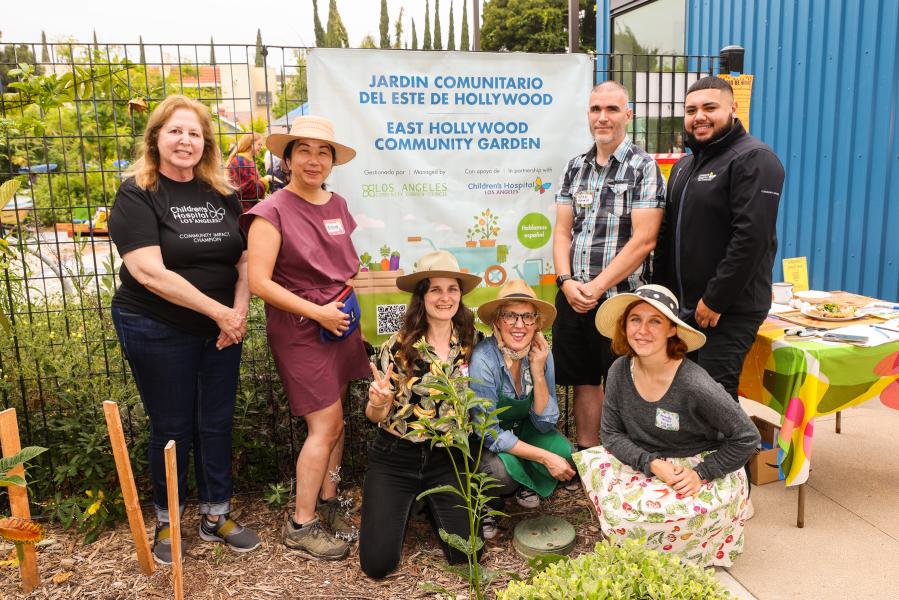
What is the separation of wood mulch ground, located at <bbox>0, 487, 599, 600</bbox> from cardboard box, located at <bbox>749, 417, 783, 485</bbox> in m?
1.04

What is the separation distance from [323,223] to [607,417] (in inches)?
60.8

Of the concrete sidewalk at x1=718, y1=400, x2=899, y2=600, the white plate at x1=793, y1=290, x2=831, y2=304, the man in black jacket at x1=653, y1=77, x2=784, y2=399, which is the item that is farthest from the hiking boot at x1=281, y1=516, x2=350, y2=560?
the white plate at x1=793, y1=290, x2=831, y2=304

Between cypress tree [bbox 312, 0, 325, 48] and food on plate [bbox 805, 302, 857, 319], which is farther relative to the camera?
cypress tree [bbox 312, 0, 325, 48]

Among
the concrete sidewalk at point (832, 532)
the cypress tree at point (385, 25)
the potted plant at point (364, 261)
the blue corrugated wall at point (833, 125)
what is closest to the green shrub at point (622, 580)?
the concrete sidewalk at point (832, 532)

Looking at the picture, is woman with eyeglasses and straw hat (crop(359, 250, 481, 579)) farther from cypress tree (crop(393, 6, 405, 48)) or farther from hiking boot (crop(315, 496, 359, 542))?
cypress tree (crop(393, 6, 405, 48))

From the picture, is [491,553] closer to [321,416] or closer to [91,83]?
[321,416]

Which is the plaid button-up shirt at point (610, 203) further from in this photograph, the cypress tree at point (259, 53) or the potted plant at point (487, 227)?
the cypress tree at point (259, 53)

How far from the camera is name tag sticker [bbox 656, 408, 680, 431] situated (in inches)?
114

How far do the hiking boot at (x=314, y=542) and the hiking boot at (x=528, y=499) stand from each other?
90 centimetres

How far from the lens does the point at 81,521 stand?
3.31 meters

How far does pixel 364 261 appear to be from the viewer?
383 centimetres

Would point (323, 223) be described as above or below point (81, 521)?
above

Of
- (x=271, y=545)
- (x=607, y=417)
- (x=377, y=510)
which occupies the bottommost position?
(x=271, y=545)

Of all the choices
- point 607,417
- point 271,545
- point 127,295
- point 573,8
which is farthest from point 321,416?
point 573,8
